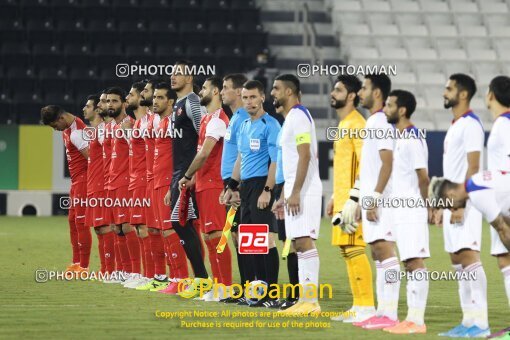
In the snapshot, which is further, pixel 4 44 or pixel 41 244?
pixel 4 44

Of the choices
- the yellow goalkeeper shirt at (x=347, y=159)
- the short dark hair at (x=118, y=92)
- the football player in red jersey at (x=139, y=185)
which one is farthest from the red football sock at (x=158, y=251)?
the yellow goalkeeper shirt at (x=347, y=159)

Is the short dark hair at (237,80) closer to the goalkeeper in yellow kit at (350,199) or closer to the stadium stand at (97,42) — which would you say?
the goalkeeper in yellow kit at (350,199)

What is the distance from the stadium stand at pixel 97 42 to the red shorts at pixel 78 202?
40.6ft

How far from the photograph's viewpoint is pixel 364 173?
28.1 ft

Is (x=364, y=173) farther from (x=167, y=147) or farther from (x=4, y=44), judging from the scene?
(x=4, y=44)

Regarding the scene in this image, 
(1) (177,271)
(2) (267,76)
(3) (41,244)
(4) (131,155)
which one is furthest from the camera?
(2) (267,76)

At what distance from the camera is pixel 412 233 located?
815 cm

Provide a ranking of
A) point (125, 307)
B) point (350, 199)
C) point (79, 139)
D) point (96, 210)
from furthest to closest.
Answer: point (79, 139) → point (96, 210) → point (125, 307) → point (350, 199)

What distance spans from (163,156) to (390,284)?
4001mm

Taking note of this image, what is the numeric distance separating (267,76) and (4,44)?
6.58 meters

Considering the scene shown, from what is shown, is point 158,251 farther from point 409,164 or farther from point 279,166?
point 409,164

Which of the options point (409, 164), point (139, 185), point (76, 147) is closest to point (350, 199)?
point (409, 164)

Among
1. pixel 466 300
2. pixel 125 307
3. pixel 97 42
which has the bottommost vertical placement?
pixel 125 307

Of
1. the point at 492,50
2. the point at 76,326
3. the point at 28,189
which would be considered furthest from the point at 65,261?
the point at 492,50
